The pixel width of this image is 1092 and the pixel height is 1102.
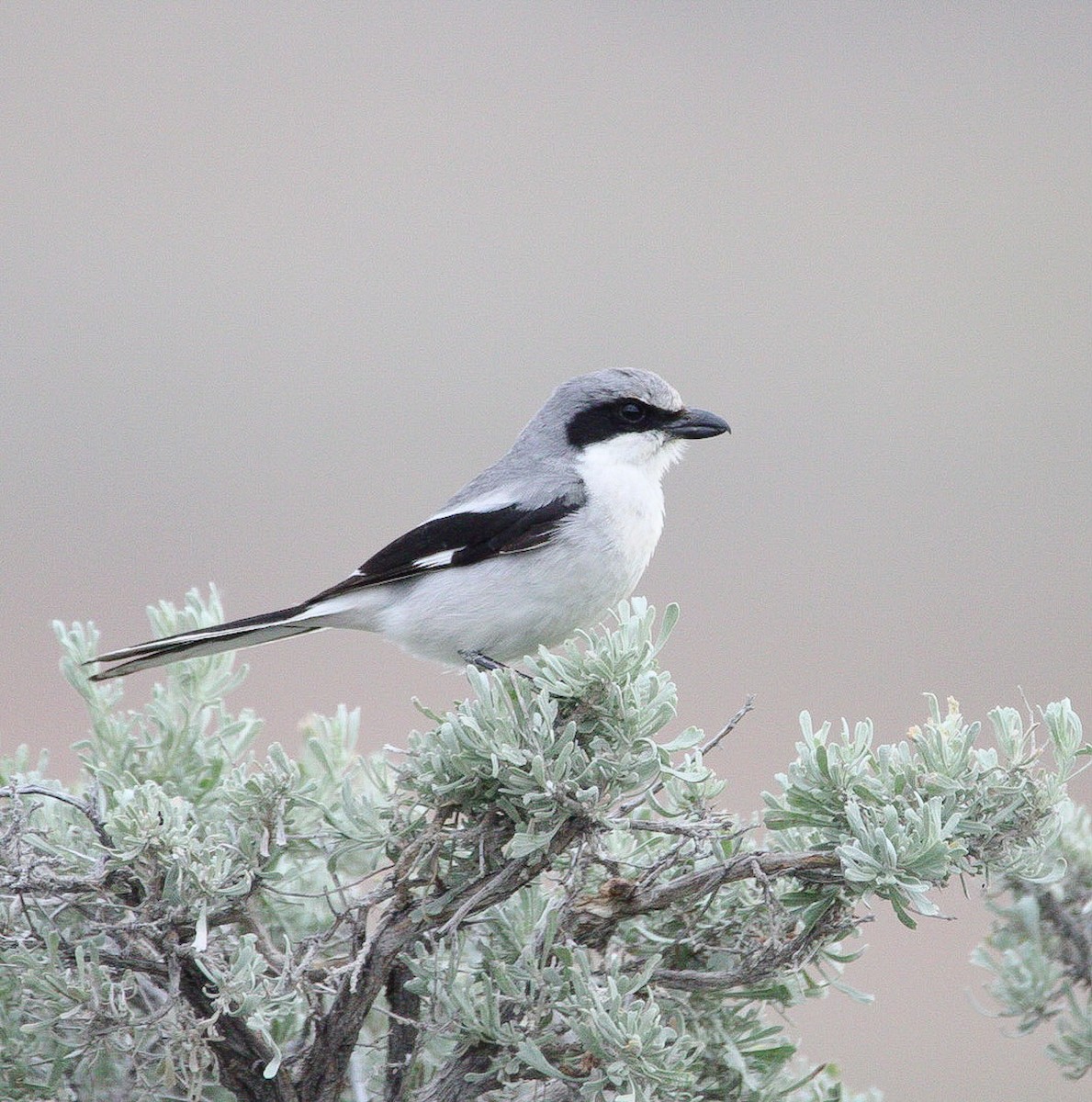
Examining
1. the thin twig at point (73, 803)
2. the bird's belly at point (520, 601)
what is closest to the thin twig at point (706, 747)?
the thin twig at point (73, 803)

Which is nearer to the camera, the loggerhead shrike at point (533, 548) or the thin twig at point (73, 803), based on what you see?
the thin twig at point (73, 803)

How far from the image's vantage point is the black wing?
220 centimetres

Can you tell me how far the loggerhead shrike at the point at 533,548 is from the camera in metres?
2.12

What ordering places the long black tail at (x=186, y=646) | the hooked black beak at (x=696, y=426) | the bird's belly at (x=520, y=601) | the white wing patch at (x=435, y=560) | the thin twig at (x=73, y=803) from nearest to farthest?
1. the thin twig at (x=73, y=803)
2. the long black tail at (x=186, y=646)
3. the bird's belly at (x=520, y=601)
4. the white wing patch at (x=435, y=560)
5. the hooked black beak at (x=696, y=426)

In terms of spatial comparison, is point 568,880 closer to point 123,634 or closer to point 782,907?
point 782,907

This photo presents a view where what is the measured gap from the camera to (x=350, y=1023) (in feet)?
4.13

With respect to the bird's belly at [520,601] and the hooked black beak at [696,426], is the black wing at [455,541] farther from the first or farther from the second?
the hooked black beak at [696,426]

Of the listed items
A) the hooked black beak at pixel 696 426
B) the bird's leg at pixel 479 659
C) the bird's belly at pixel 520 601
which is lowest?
the bird's leg at pixel 479 659

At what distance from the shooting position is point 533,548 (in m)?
2.15

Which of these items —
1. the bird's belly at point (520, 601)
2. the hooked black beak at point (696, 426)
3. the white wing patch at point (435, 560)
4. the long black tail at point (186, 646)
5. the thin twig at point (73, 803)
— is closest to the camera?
the thin twig at point (73, 803)

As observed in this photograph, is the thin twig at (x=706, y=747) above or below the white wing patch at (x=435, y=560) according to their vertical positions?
below

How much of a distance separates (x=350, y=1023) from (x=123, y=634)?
12.5 ft

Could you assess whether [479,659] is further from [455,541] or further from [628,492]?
[628,492]

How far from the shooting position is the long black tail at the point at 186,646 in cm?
171
